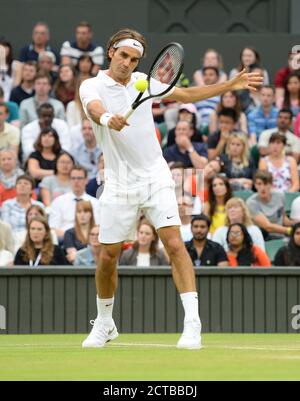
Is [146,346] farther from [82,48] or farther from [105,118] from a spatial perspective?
[82,48]

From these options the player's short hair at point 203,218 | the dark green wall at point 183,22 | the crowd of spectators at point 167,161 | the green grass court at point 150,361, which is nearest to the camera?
the green grass court at point 150,361

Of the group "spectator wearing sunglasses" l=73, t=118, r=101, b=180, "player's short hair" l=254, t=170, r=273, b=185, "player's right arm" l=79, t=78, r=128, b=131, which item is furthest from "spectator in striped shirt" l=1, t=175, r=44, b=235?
"player's right arm" l=79, t=78, r=128, b=131

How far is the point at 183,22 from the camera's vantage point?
733 inches

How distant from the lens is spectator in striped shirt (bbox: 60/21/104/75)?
17.6m

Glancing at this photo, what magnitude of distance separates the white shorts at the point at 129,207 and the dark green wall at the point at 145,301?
3.77 m

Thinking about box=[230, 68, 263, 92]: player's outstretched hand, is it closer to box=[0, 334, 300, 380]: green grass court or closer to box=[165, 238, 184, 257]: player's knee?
box=[165, 238, 184, 257]: player's knee

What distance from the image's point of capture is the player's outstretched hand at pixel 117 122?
26.9ft

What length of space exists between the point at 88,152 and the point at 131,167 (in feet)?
24.0

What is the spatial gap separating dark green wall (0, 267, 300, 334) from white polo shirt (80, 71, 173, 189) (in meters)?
3.95

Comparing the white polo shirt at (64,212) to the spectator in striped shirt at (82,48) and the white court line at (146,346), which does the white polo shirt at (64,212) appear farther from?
the white court line at (146,346)

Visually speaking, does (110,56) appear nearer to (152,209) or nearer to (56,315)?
(152,209)

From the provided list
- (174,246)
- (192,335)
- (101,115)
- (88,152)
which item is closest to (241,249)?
(88,152)

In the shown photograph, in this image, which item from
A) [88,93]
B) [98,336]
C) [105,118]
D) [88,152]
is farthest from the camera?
[88,152]

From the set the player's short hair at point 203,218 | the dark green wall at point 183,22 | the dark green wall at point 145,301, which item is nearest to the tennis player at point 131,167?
the dark green wall at point 145,301
